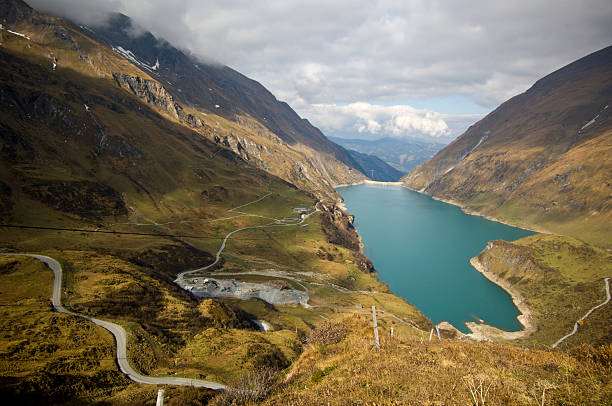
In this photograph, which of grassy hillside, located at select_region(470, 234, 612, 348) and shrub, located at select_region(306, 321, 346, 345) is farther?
grassy hillside, located at select_region(470, 234, 612, 348)

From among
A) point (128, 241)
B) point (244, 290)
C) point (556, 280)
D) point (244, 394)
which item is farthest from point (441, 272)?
point (244, 394)

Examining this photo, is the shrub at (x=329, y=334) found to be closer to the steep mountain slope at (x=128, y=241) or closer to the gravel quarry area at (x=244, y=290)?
the steep mountain slope at (x=128, y=241)

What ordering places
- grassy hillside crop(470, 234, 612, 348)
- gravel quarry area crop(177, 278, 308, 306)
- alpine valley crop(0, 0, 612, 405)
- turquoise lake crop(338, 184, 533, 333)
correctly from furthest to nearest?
1. turquoise lake crop(338, 184, 533, 333)
2. grassy hillside crop(470, 234, 612, 348)
3. gravel quarry area crop(177, 278, 308, 306)
4. alpine valley crop(0, 0, 612, 405)

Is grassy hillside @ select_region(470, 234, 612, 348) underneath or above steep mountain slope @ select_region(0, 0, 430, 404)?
underneath

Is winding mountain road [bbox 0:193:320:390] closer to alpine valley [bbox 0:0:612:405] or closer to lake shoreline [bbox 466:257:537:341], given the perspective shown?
alpine valley [bbox 0:0:612:405]

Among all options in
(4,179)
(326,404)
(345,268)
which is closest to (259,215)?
(345,268)

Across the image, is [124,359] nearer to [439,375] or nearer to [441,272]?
[439,375]

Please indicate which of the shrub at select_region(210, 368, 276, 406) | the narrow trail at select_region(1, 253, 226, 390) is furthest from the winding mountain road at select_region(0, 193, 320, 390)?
the shrub at select_region(210, 368, 276, 406)
